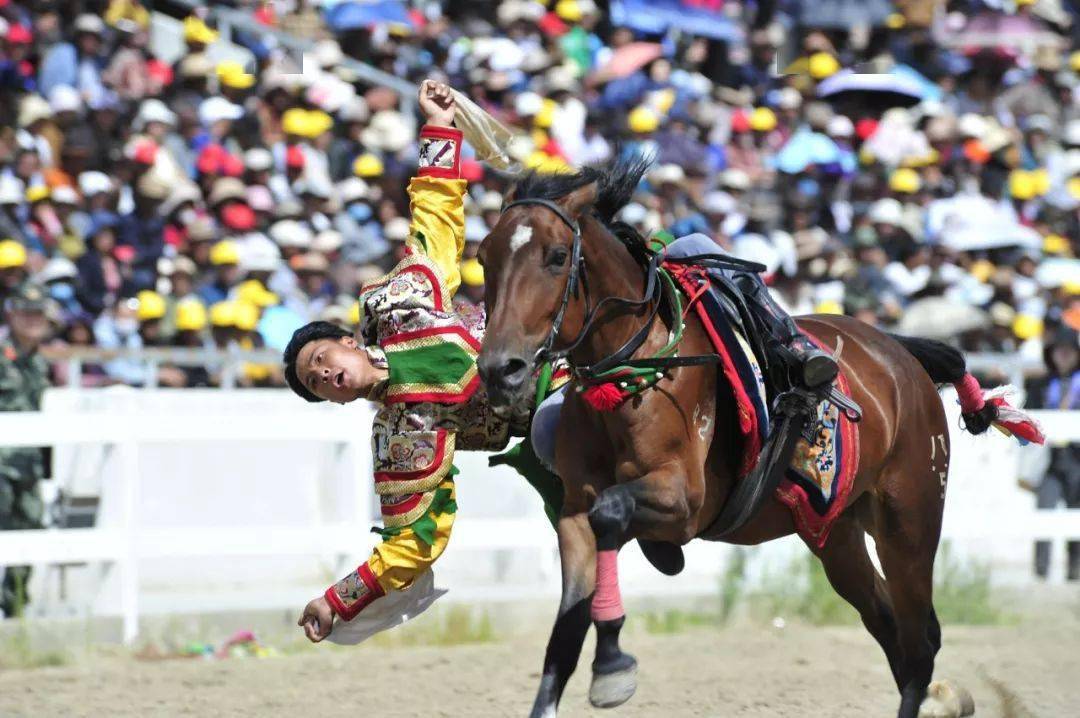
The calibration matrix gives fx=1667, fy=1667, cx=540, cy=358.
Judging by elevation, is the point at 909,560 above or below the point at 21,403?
below

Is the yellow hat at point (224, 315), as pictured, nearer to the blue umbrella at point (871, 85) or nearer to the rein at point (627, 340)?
the rein at point (627, 340)

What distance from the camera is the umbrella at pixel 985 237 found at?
46.6 feet

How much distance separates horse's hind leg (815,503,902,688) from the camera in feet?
21.0

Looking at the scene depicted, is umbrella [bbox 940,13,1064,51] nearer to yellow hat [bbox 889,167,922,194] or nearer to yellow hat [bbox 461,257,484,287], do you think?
yellow hat [bbox 889,167,922,194]

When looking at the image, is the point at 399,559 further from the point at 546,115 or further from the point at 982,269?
the point at 982,269

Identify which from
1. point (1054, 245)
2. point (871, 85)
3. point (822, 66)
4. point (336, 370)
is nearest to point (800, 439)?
point (336, 370)

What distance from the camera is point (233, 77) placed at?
1238cm

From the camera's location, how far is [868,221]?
554 inches

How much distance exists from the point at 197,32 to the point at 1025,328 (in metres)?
6.88

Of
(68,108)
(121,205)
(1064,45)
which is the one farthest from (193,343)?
(1064,45)

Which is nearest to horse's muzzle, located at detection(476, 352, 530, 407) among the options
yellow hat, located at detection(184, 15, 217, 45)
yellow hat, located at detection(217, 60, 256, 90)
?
yellow hat, located at detection(217, 60, 256, 90)

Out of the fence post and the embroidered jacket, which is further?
the fence post

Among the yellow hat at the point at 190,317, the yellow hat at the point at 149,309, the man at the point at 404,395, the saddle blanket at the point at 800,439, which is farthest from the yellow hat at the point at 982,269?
the man at the point at 404,395

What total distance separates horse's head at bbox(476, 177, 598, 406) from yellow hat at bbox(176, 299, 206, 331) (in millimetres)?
5900
